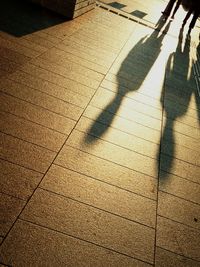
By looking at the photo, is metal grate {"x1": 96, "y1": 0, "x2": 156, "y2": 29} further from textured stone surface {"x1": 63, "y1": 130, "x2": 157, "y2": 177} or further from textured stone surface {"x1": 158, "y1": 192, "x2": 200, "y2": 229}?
textured stone surface {"x1": 158, "y1": 192, "x2": 200, "y2": 229}

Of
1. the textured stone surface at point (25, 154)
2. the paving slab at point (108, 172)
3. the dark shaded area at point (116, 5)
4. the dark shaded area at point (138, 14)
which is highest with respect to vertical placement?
the dark shaded area at point (116, 5)

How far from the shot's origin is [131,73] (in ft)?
23.4

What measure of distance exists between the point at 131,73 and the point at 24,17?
328 centimetres

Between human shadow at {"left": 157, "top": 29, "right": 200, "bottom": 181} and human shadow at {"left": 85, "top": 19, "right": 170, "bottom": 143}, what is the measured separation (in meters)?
0.60

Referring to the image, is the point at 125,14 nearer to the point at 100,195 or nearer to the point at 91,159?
the point at 91,159

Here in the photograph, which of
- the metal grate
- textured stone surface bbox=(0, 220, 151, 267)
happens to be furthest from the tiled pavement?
the metal grate

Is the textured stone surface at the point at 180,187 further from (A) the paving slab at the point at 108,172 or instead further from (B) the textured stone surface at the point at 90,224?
(B) the textured stone surface at the point at 90,224

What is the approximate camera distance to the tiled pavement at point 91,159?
3.08m

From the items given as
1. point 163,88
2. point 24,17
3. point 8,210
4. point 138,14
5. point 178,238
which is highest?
point 24,17

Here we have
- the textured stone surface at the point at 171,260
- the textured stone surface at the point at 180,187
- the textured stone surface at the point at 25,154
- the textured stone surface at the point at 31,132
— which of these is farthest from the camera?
the textured stone surface at the point at 180,187

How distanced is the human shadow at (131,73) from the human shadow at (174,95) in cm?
60

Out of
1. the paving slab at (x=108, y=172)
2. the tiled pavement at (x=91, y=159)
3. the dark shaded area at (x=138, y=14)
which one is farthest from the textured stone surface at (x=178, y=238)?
the dark shaded area at (x=138, y=14)

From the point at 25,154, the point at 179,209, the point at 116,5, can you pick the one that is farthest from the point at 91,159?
the point at 116,5

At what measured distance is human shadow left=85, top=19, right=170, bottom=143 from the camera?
4.85 metres
